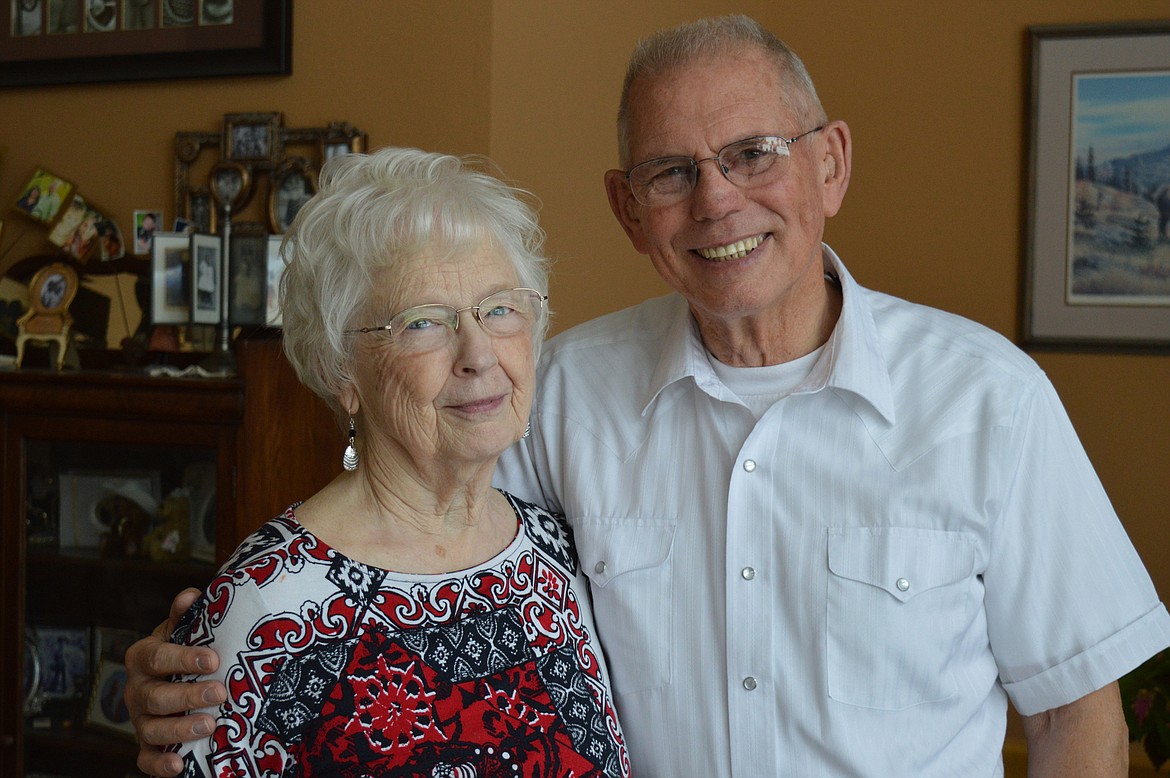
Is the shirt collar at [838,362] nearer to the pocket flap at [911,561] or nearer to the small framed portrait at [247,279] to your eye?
the pocket flap at [911,561]

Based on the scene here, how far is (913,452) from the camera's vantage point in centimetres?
153

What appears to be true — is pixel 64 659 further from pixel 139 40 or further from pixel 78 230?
pixel 139 40

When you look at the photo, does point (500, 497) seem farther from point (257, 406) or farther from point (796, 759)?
point (257, 406)

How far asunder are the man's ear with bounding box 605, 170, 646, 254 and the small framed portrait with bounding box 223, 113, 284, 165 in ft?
4.61

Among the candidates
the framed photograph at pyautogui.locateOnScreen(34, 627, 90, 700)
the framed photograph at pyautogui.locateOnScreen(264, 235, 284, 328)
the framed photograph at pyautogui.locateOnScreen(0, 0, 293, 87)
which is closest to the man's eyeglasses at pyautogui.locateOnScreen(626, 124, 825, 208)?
the framed photograph at pyautogui.locateOnScreen(264, 235, 284, 328)

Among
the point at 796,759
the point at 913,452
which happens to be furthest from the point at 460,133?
the point at 796,759

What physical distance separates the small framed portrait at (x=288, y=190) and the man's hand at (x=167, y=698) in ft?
5.38

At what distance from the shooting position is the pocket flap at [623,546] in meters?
1.60

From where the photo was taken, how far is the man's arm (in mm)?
1523

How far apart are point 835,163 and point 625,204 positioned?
319 mm

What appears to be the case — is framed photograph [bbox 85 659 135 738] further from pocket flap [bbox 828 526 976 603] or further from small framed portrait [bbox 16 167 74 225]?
pocket flap [bbox 828 526 976 603]

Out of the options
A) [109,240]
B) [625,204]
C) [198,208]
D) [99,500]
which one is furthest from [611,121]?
[99,500]

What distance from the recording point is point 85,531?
2.72 metres

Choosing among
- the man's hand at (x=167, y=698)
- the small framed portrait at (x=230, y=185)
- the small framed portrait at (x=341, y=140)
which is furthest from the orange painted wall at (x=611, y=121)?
the man's hand at (x=167, y=698)
